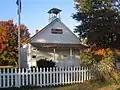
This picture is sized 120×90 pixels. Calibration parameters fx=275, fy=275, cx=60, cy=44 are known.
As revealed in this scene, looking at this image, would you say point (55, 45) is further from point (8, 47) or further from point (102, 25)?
point (8, 47)

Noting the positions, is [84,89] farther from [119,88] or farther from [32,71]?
[32,71]

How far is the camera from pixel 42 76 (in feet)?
46.8

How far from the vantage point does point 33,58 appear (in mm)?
29453

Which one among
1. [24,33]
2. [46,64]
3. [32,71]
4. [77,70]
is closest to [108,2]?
[46,64]

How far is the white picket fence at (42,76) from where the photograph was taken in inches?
529

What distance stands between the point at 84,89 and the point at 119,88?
1.57 m

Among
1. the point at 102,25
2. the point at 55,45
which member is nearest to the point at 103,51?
the point at 102,25

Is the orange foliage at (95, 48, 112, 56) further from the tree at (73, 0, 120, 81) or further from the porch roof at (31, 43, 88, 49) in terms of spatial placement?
the porch roof at (31, 43, 88, 49)

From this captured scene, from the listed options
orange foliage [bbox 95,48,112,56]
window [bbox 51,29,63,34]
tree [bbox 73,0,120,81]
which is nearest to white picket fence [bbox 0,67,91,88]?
tree [bbox 73,0,120,81]

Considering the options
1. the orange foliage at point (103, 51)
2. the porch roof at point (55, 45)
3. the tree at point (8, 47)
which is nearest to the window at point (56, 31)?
the porch roof at point (55, 45)

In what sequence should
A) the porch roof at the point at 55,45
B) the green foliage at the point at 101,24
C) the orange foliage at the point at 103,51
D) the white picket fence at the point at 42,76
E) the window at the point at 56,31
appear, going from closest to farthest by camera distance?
the white picket fence at the point at 42,76, the green foliage at the point at 101,24, the orange foliage at the point at 103,51, the porch roof at the point at 55,45, the window at the point at 56,31

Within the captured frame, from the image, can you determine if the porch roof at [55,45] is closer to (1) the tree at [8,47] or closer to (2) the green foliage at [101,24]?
(2) the green foliage at [101,24]

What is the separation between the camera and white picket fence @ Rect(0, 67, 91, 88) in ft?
44.1

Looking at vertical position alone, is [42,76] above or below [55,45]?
below
